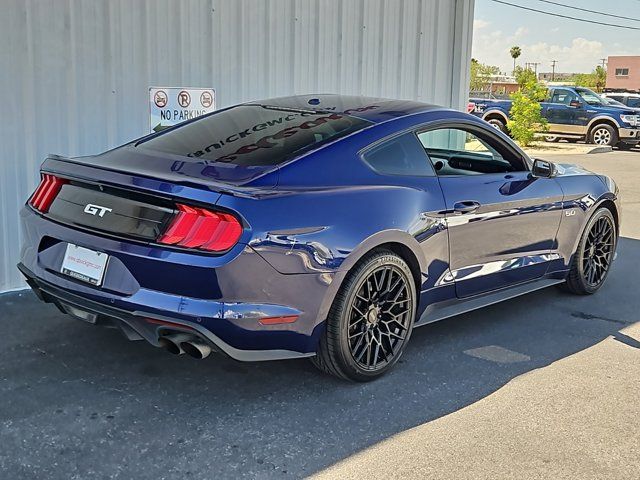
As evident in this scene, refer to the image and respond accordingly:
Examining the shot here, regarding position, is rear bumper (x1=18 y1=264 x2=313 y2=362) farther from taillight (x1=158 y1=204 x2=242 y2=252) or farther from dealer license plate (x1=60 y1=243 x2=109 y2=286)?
taillight (x1=158 y1=204 x2=242 y2=252)

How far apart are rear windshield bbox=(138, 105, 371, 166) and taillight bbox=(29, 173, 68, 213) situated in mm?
605

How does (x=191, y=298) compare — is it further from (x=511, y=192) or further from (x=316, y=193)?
(x=511, y=192)

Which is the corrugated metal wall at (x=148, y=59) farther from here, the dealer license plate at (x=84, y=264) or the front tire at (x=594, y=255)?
the front tire at (x=594, y=255)

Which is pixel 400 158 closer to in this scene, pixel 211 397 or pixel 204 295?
pixel 204 295

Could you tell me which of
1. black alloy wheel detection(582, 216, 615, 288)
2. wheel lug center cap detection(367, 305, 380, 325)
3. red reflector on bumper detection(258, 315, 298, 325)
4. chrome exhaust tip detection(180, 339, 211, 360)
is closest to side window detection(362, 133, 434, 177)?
wheel lug center cap detection(367, 305, 380, 325)

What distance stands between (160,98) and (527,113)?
17751 mm

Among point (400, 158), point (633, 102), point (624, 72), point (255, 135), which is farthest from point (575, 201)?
point (624, 72)

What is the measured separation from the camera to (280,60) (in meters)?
7.42

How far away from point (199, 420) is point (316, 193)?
127 centimetres

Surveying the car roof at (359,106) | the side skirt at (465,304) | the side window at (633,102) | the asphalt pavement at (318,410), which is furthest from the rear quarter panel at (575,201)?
the side window at (633,102)

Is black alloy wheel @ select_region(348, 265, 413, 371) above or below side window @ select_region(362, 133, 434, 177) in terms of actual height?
below

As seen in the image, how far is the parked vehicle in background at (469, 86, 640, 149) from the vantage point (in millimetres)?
22297

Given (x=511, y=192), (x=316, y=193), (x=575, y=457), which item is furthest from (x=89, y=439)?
(x=511, y=192)

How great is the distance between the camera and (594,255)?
6.15 meters
